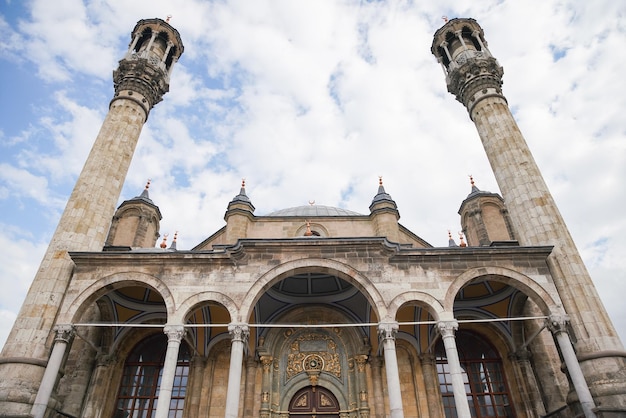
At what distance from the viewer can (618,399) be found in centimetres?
881

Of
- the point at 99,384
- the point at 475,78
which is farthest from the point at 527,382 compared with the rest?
the point at 99,384

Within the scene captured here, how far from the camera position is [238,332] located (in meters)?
9.63

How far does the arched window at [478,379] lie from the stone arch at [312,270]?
4421 millimetres

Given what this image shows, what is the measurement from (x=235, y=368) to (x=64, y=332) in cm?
399

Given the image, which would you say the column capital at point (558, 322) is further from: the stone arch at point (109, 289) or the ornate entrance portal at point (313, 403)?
the stone arch at point (109, 289)

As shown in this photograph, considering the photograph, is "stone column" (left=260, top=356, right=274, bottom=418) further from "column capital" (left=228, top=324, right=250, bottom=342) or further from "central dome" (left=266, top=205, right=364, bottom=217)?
"central dome" (left=266, top=205, right=364, bottom=217)

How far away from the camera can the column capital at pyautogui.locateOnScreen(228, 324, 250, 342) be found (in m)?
9.61

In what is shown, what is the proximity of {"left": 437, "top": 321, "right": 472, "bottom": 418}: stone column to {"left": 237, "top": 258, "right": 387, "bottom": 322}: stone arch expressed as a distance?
1.43 m

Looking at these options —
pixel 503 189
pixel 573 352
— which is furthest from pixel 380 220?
pixel 573 352

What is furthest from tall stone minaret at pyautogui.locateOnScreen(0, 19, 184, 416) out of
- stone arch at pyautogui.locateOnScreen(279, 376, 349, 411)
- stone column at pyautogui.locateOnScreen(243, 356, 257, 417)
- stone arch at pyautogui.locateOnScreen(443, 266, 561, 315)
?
stone arch at pyautogui.locateOnScreen(443, 266, 561, 315)

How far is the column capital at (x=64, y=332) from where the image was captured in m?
9.62

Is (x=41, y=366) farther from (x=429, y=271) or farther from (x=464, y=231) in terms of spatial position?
(x=464, y=231)

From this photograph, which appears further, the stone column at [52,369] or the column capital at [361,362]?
the column capital at [361,362]

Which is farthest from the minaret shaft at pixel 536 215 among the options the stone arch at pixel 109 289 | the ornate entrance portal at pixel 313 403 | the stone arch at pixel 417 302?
the stone arch at pixel 109 289
